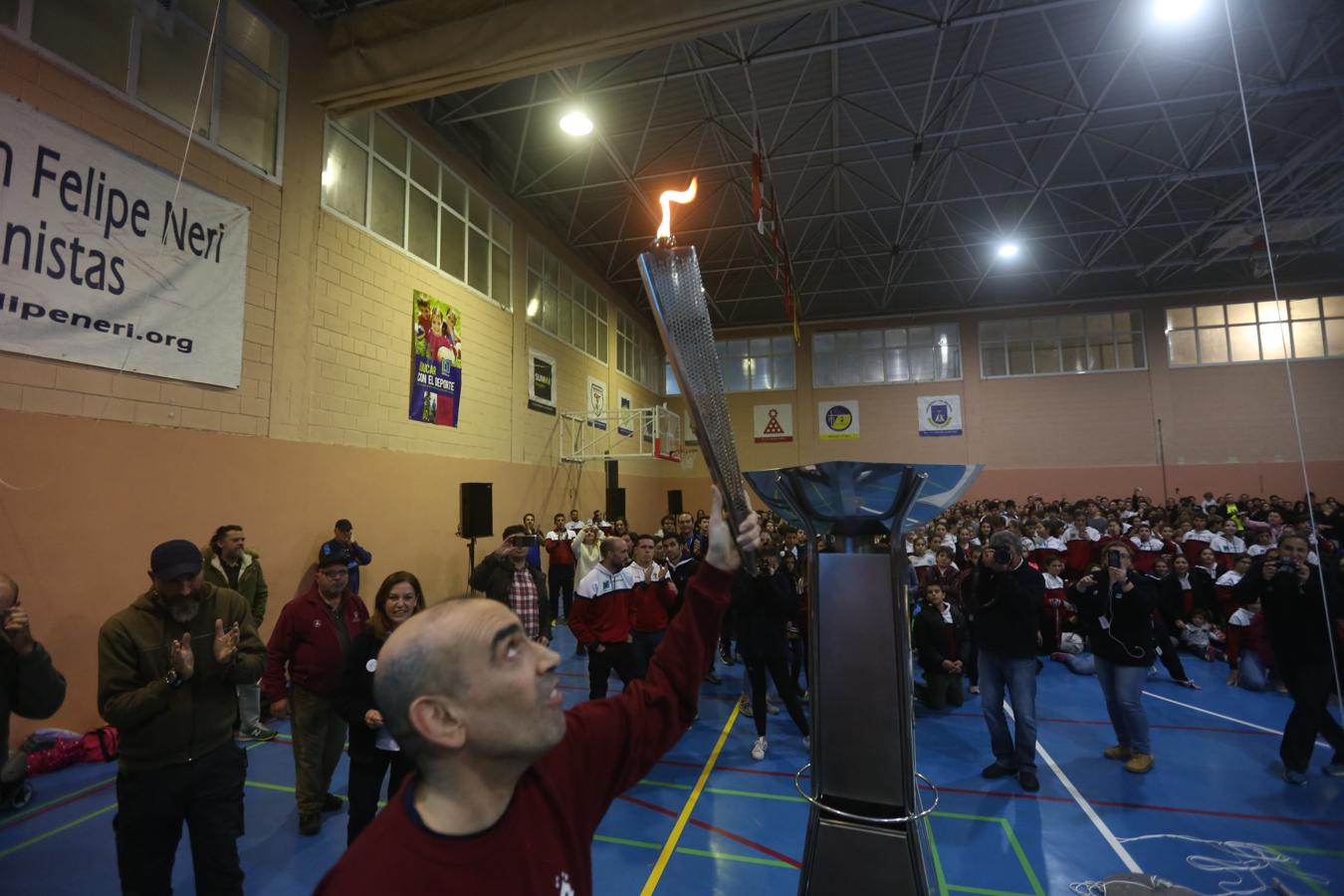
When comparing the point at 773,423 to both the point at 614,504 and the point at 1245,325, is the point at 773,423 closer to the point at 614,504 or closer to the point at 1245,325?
the point at 614,504

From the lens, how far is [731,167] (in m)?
12.2

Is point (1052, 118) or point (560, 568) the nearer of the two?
point (560, 568)

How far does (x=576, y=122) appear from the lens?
9.51 meters

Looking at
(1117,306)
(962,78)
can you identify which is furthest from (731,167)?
(1117,306)

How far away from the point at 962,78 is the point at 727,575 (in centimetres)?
1167

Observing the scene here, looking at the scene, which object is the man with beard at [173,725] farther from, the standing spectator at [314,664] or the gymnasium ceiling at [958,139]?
the gymnasium ceiling at [958,139]

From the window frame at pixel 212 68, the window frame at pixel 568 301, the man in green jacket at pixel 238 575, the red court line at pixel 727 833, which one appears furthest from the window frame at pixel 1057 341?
the man in green jacket at pixel 238 575

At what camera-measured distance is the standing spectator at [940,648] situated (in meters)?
5.98

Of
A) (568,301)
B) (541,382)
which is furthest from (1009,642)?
(568,301)

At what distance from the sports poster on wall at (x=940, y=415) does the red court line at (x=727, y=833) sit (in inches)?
670

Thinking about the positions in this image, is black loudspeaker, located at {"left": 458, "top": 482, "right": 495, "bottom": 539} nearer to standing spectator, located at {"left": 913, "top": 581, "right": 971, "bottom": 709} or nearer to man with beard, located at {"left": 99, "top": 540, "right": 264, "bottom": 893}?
standing spectator, located at {"left": 913, "top": 581, "right": 971, "bottom": 709}

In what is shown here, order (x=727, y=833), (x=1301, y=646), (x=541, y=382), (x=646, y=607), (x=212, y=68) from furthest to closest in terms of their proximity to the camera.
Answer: (x=541, y=382) → (x=212, y=68) → (x=646, y=607) → (x=1301, y=646) → (x=727, y=833)

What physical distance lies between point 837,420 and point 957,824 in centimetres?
1648

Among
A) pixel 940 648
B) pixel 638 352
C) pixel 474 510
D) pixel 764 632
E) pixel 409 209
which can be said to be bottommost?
pixel 940 648
